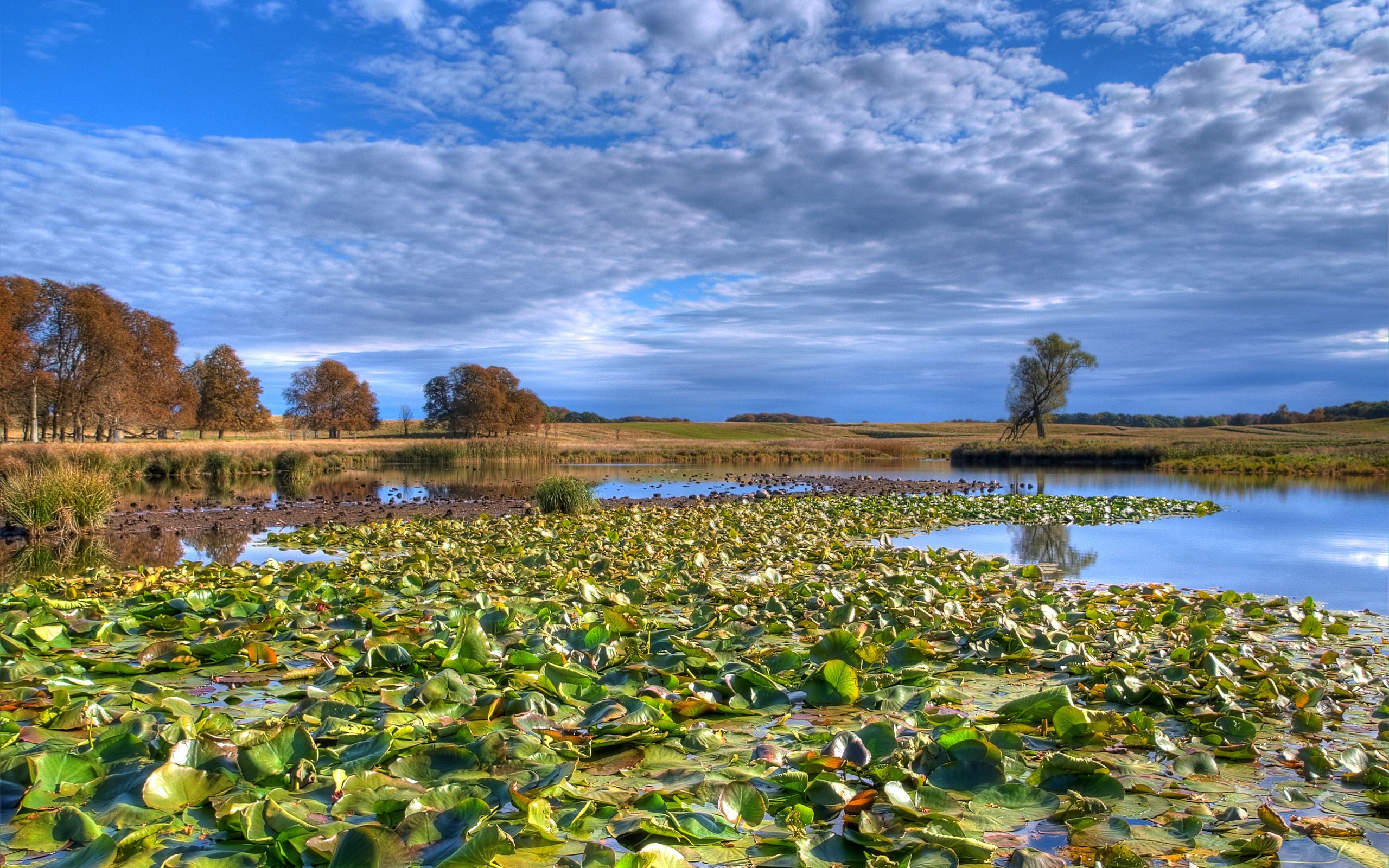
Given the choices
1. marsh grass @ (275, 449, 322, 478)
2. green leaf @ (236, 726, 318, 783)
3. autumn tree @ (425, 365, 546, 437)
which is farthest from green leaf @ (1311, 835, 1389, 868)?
autumn tree @ (425, 365, 546, 437)

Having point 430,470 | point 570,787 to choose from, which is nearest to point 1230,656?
point 570,787

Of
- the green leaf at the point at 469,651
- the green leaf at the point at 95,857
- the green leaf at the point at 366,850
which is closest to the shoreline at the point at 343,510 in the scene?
the green leaf at the point at 469,651

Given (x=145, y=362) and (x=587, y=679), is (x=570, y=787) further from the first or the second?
(x=145, y=362)

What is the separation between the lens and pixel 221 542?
13.5 metres

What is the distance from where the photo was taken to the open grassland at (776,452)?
31203 mm

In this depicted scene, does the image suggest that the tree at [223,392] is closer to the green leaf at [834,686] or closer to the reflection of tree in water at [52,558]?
the reflection of tree in water at [52,558]

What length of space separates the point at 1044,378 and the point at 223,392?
5814 cm

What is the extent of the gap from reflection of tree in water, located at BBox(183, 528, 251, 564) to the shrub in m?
5.41

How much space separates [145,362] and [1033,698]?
54.9m

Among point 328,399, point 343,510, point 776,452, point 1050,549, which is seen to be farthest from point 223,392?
point 1050,549

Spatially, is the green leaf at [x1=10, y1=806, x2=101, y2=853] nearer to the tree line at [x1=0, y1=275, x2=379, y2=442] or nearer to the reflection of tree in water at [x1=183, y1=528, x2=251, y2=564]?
the reflection of tree in water at [x1=183, y1=528, x2=251, y2=564]

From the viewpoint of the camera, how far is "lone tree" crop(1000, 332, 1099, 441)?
175 ft

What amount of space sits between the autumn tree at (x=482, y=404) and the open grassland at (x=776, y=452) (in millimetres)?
2920

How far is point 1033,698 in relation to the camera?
3811 millimetres
